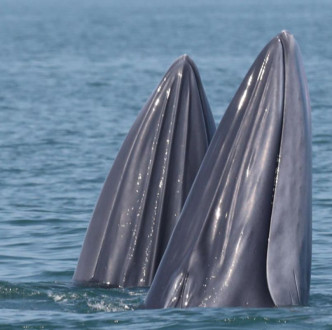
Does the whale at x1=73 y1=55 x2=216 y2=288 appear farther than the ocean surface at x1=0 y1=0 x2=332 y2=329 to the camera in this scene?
Yes

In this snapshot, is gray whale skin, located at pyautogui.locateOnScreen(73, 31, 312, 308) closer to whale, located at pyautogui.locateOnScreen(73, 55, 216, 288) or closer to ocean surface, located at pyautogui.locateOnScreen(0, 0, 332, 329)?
ocean surface, located at pyautogui.locateOnScreen(0, 0, 332, 329)

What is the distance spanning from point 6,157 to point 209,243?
15.3m

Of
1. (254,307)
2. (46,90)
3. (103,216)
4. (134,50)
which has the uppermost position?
(134,50)

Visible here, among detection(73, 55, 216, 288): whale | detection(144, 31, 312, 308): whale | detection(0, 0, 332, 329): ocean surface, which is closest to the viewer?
detection(144, 31, 312, 308): whale

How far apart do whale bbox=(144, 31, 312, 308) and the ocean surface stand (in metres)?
0.22

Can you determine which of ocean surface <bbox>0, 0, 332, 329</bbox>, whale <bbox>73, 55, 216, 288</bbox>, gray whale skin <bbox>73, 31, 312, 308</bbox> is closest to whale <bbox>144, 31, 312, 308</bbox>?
gray whale skin <bbox>73, 31, 312, 308</bbox>

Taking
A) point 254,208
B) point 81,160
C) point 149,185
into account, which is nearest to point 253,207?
point 254,208

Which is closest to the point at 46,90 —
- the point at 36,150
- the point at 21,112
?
the point at 21,112

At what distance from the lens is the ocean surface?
32.7ft

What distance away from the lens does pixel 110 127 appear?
95.3 feet

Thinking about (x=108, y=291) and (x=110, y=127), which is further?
(x=110, y=127)

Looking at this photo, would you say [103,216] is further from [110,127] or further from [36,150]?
[110,127]

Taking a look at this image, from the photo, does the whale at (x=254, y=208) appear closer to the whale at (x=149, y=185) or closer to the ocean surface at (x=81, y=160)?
the ocean surface at (x=81, y=160)

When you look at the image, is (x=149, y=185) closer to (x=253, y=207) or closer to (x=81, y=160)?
(x=253, y=207)
